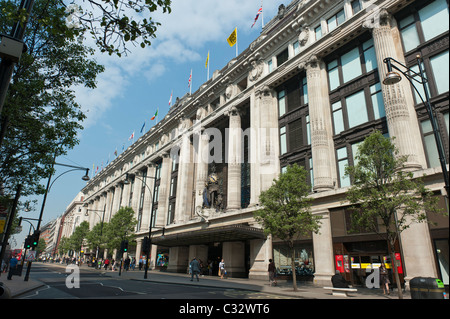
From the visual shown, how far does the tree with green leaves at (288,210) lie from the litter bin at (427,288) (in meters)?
9.54

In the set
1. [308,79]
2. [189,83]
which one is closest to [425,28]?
[308,79]

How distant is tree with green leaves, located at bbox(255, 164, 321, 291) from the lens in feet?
64.7

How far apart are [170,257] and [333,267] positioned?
1086 inches

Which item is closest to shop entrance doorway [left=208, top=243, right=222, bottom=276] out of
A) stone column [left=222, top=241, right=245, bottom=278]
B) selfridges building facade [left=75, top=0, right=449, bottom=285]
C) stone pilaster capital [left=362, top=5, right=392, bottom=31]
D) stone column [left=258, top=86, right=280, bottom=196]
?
selfridges building facade [left=75, top=0, right=449, bottom=285]

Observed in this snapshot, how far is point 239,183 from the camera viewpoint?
33.8 meters

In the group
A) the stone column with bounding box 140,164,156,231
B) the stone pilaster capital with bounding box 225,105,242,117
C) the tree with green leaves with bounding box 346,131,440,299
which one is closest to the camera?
the tree with green leaves with bounding box 346,131,440,299

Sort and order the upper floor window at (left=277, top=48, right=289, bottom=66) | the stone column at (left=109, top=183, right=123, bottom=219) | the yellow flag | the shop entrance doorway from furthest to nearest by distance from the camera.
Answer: the stone column at (left=109, top=183, right=123, bottom=219) → the yellow flag → the shop entrance doorway → the upper floor window at (left=277, top=48, right=289, bottom=66)

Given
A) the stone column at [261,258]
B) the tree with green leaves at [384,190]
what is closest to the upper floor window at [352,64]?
the tree with green leaves at [384,190]

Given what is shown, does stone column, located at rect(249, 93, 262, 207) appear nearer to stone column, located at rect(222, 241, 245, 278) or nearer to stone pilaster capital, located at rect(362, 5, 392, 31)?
stone column, located at rect(222, 241, 245, 278)

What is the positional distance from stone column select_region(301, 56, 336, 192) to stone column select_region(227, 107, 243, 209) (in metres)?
11.1

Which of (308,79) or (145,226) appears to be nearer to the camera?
(308,79)

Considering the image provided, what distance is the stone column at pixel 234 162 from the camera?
3325 cm

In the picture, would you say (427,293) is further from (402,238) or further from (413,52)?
(413,52)

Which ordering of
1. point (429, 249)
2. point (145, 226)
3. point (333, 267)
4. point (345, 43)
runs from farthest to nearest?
1. point (145, 226)
2. point (345, 43)
3. point (333, 267)
4. point (429, 249)
